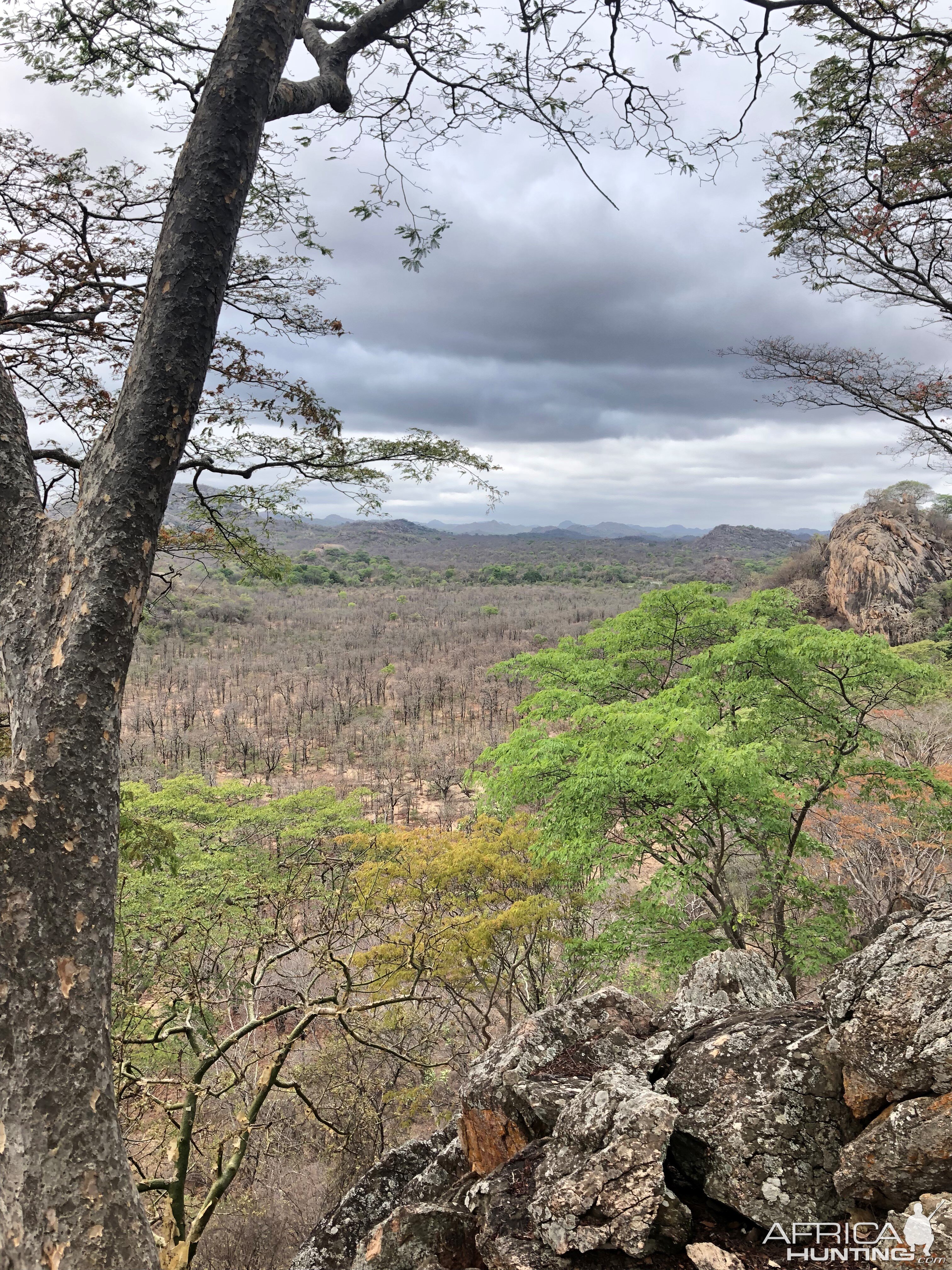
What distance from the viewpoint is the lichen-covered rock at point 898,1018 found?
2387mm

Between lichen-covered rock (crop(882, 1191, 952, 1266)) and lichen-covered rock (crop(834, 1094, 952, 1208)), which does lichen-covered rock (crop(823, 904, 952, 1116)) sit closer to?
lichen-covered rock (crop(834, 1094, 952, 1208))

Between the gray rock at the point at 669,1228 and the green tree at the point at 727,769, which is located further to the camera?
the green tree at the point at 727,769

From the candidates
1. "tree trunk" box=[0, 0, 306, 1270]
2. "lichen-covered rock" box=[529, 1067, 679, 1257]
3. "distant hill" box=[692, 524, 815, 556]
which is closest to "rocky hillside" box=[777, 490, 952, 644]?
"lichen-covered rock" box=[529, 1067, 679, 1257]

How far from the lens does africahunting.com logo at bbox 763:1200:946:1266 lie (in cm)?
201

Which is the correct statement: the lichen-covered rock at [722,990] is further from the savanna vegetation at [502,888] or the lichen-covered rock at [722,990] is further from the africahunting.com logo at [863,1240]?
the africahunting.com logo at [863,1240]

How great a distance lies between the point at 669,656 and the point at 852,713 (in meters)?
3.23

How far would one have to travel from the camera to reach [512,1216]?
2.84 metres

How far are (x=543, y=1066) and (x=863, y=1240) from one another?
1.97 metres

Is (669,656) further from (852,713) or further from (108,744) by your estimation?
(108,744)

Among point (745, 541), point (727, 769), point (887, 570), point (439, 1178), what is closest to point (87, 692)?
point (439, 1178)

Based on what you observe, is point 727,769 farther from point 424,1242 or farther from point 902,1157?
point 424,1242

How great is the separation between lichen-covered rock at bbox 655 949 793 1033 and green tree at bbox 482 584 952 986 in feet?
6.67

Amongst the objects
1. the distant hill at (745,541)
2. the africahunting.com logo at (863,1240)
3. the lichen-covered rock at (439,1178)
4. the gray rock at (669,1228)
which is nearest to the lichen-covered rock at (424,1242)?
the lichen-covered rock at (439,1178)

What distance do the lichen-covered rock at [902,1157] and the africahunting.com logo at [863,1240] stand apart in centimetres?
10
